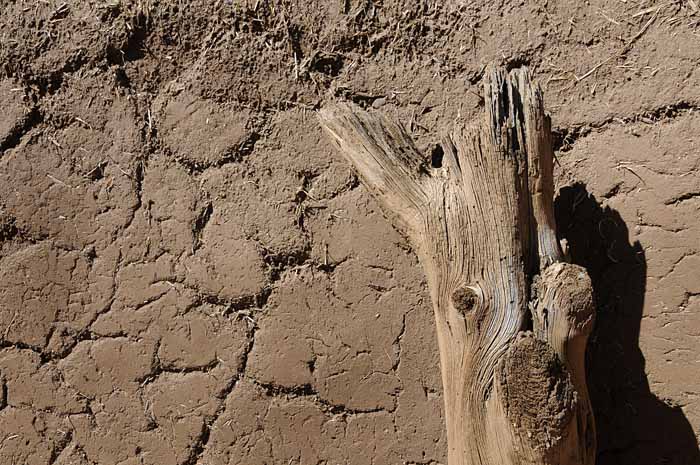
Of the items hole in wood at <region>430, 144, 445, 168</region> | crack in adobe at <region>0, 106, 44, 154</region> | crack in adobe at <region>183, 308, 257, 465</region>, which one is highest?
crack in adobe at <region>0, 106, 44, 154</region>

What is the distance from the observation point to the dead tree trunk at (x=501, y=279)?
2.26m

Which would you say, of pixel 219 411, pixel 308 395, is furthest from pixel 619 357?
pixel 219 411

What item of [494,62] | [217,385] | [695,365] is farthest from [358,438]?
[494,62]

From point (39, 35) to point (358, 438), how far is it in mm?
1712

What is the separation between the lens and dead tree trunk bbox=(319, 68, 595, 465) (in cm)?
226

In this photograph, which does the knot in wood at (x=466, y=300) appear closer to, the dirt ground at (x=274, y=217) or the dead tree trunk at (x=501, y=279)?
the dead tree trunk at (x=501, y=279)

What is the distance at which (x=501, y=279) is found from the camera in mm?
2328

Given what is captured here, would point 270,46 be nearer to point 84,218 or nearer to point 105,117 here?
point 105,117

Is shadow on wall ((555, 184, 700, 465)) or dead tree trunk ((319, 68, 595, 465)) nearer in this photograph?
dead tree trunk ((319, 68, 595, 465))

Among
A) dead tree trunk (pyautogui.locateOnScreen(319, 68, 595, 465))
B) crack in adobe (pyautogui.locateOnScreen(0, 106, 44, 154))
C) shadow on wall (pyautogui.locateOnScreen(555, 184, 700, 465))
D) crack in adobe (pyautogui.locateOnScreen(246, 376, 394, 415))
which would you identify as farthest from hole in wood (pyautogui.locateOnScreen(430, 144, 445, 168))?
crack in adobe (pyautogui.locateOnScreen(0, 106, 44, 154))

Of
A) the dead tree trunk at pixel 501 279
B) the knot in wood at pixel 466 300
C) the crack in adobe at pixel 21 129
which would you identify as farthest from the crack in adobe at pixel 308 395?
the crack in adobe at pixel 21 129

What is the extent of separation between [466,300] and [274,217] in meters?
0.99

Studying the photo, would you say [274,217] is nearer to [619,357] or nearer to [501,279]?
[501,279]

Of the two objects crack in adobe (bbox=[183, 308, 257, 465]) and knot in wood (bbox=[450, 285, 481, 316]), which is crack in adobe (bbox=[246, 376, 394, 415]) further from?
knot in wood (bbox=[450, 285, 481, 316])
